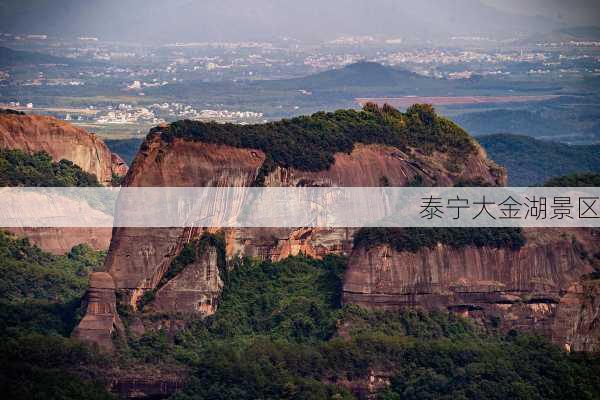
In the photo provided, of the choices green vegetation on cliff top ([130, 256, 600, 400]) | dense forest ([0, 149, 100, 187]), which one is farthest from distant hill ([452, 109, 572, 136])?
green vegetation on cliff top ([130, 256, 600, 400])

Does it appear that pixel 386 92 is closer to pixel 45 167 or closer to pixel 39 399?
pixel 45 167

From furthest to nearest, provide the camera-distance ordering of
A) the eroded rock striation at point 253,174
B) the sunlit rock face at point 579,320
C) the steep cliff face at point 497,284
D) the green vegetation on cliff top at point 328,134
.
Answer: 1. the green vegetation on cliff top at point 328,134
2. the sunlit rock face at point 579,320
3. the steep cliff face at point 497,284
4. the eroded rock striation at point 253,174

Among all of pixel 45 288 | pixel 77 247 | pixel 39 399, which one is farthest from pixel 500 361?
pixel 77 247

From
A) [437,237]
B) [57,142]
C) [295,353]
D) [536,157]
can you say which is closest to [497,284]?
[437,237]

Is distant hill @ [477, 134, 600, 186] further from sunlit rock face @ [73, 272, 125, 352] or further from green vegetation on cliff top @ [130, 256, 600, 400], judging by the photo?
sunlit rock face @ [73, 272, 125, 352]

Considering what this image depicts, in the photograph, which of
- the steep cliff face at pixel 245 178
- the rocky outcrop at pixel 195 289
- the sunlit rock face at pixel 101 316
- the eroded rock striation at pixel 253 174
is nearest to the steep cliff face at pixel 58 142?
the eroded rock striation at pixel 253 174

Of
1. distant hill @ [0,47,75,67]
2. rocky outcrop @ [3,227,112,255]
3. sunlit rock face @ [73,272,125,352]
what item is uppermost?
distant hill @ [0,47,75,67]

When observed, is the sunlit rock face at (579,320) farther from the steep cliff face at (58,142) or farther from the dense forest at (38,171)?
the steep cliff face at (58,142)
